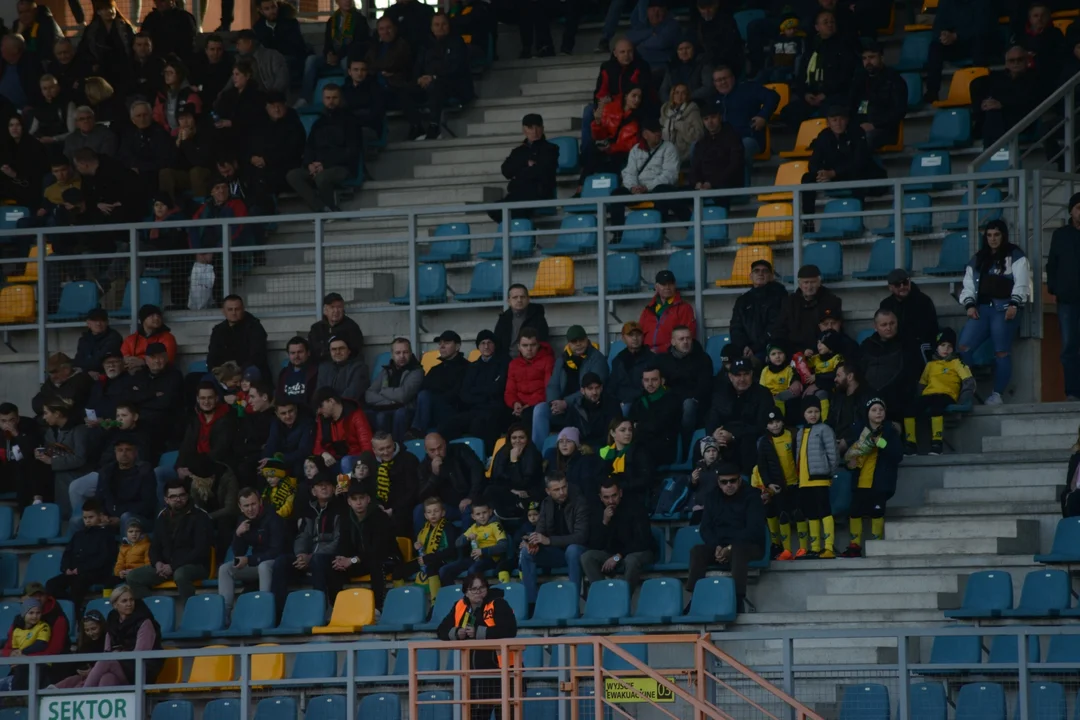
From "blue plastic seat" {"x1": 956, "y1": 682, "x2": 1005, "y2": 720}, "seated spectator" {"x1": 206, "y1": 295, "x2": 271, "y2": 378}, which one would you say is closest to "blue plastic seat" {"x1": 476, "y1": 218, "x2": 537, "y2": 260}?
"seated spectator" {"x1": 206, "y1": 295, "x2": 271, "y2": 378}

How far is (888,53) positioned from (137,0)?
1123 cm

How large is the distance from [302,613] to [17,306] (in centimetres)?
598

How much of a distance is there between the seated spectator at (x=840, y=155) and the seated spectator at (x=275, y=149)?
5883mm

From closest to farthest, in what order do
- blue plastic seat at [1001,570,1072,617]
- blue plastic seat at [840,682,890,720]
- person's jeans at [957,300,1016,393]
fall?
→ blue plastic seat at [840,682,890,720] < blue plastic seat at [1001,570,1072,617] < person's jeans at [957,300,1016,393]

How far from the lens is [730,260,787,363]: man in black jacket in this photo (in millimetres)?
18203

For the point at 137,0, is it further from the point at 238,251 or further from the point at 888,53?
the point at 888,53

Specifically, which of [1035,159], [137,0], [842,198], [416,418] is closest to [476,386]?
[416,418]

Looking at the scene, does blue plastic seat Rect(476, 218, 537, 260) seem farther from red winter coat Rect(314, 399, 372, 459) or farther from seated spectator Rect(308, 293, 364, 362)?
red winter coat Rect(314, 399, 372, 459)

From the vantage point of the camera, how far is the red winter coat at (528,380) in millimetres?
18750

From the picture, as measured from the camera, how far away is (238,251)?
68.7 ft

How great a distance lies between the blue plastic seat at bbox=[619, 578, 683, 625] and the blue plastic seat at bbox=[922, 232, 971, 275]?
13.8 feet

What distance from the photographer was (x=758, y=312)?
18234 millimetres

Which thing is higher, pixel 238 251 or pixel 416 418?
pixel 238 251

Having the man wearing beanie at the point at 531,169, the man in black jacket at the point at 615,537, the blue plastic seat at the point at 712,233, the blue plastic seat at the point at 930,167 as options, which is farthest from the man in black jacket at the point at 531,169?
the man in black jacket at the point at 615,537
